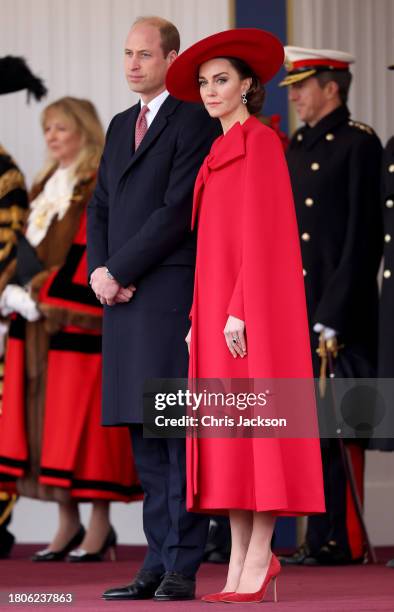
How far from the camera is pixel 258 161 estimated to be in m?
3.71

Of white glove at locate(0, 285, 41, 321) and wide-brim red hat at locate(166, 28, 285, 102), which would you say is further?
white glove at locate(0, 285, 41, 321)

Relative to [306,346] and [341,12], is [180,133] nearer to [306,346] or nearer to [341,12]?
[306,346]

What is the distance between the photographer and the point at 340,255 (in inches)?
211

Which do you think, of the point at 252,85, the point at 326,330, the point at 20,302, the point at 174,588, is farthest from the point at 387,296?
the point at 174,588

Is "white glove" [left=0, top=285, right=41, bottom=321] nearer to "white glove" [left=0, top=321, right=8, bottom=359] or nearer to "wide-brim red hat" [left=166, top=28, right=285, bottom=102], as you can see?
"white glove" [left=0, top=321, right=8, bottom=359]

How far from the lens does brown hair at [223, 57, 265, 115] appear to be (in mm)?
3844

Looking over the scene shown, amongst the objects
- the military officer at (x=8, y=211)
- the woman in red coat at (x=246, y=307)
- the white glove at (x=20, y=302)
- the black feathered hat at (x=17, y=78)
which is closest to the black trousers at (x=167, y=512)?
the woman in red coat at (x=246, y=307)

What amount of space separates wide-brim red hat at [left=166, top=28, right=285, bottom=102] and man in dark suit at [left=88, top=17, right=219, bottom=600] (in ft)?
0.63

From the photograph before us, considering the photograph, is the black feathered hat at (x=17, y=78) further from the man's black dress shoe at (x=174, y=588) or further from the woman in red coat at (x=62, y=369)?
the man's black dress shoe at (x=174, y=588)

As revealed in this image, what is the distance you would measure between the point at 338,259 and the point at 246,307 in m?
1.78

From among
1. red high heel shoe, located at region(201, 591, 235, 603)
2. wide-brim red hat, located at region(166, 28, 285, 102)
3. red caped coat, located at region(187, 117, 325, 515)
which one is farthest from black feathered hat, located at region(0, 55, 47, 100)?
red high heel shoe, located at region(201, 591, 235, 603)

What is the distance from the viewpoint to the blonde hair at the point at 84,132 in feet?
18.8

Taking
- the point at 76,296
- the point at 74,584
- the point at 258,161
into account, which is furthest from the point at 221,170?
the point at 76,296

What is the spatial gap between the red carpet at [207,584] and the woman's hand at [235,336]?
617mm
